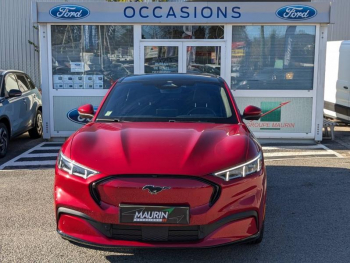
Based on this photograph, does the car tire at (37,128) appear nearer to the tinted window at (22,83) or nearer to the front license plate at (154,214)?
the tinted window at (22,83)

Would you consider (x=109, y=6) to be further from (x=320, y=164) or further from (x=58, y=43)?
(x=320, y=164)

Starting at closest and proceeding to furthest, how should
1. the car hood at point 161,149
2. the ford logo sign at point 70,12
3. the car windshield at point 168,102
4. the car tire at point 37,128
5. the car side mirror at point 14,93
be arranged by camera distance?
the car hood at point 161,149 < the car windshield at point 168,102 < the car side mirror at point 14,93 < the ford logo sign at point 70,12 < the car tire at point 37,128

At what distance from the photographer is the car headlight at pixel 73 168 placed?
3.67 metres

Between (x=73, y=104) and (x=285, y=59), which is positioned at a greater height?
(x=285, y=59)

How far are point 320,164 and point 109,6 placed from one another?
5395 mm

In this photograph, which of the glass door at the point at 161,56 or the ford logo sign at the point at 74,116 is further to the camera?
the glass door at the point at 161,56

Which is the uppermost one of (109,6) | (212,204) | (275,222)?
(109,6)

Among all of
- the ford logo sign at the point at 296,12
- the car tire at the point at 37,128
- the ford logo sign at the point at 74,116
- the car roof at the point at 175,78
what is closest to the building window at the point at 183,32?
the ford logo sign at the point at 296,12

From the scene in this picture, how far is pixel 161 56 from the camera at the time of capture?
10.2 meters

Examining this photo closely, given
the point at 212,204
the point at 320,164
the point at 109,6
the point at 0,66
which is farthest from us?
the point at 0,66

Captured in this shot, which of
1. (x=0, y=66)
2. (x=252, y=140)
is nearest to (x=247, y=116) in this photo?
(x=252, y=140)

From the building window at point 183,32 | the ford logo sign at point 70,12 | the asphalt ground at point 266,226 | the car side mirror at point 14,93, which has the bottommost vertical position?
the asphalt ground at point 266,226

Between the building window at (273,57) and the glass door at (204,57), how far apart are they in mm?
296

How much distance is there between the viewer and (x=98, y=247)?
3564mm
